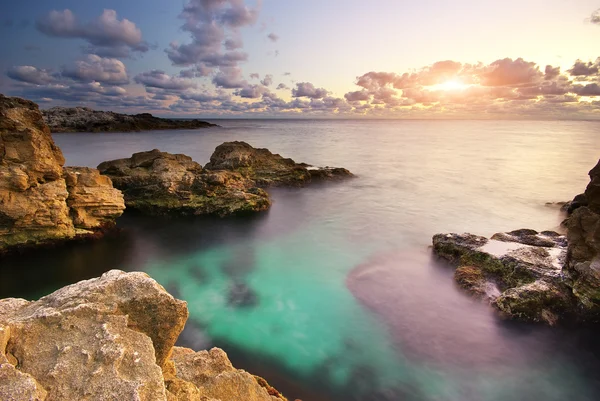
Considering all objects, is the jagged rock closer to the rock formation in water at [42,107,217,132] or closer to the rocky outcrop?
the rocky outcrop

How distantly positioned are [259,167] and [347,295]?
16.6 m

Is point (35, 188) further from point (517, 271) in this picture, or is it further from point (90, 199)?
point (517, 271)

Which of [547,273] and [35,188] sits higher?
[35,188]

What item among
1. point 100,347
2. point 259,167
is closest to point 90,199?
point 100,347

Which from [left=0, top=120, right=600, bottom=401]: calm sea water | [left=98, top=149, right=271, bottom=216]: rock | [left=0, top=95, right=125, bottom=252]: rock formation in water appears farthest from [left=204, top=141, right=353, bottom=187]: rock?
[left=0, top=95, right=125, bottom=252]: rock formation in water

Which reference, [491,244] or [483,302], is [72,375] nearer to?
[483,302]

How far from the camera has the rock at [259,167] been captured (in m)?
25.0

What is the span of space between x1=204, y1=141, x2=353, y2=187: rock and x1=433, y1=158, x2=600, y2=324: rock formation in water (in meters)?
15.6

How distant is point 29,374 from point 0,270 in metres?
12.7

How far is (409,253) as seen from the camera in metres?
14.4

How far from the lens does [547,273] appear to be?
33.7 ft

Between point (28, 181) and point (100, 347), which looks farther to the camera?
point (28, 181)

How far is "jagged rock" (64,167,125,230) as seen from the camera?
46.2 feet

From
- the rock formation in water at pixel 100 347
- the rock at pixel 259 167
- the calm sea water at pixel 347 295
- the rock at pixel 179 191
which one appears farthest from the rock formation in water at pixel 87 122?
the rock formation in water at pixel 100 347
